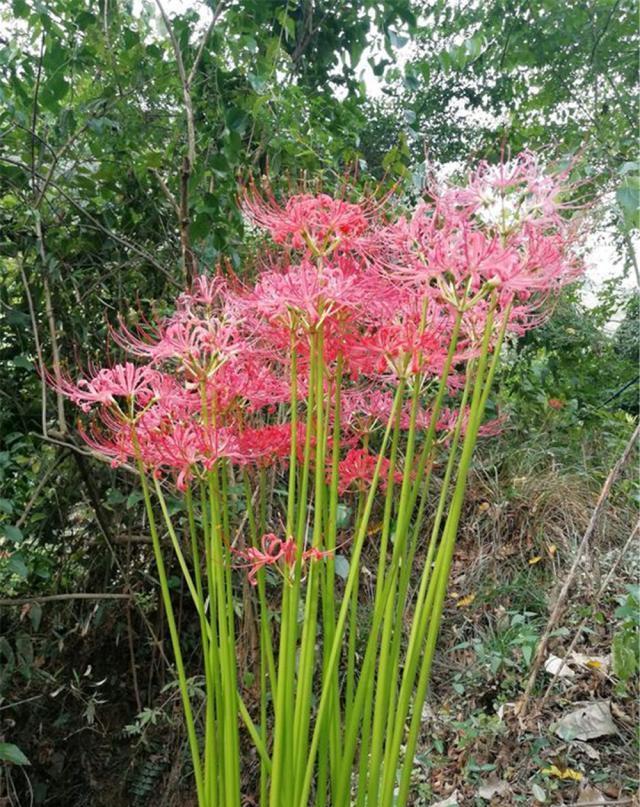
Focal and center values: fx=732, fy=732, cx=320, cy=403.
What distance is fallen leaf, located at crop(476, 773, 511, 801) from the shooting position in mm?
1691

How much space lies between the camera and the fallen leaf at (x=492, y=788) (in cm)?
169

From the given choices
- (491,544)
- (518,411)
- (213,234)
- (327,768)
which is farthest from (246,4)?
(518,411)

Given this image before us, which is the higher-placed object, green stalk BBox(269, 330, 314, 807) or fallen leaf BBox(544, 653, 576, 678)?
green stalk BBox(269, 330, 314, 807)

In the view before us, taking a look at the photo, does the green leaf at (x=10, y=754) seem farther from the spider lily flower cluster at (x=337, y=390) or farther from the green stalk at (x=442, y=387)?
the green stalk at (x=442, y=387)

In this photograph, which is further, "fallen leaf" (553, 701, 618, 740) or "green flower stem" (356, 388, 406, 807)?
"fallen leaf" (553, 701, 618, 740)

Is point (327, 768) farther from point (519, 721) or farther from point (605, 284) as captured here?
point (605, 284)

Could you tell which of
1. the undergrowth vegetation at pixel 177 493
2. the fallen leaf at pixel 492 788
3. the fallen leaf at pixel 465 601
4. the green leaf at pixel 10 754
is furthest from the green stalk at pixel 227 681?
the fallen leaf at pixel 465 601

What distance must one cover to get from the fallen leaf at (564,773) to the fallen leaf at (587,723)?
0.26 ft

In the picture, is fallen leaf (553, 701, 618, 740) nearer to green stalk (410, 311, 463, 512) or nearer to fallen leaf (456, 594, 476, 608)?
fallen leaf (456, 594, 476, 608)

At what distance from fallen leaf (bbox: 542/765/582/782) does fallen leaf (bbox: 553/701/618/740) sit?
3.1 inches

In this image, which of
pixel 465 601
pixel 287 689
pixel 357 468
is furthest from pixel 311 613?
pixel 465 601

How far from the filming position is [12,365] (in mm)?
1756

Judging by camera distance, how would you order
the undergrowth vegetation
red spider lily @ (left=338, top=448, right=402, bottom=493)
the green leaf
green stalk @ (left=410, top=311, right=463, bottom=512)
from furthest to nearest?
the undergrowth vegetation, the green leaf, red spider lily @ (left=338, top=448, right=402, bottom=493), green stalk @ (left=410, top=311, right=463, bottom=512)

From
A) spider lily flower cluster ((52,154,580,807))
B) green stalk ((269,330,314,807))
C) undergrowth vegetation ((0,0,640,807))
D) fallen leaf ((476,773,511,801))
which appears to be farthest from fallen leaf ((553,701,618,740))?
green stalk ((269,330,314,807))
